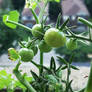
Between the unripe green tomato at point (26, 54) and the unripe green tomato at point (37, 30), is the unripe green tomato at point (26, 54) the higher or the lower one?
the lower one

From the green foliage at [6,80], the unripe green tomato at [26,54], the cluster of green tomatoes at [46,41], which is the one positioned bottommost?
the green foliage at [6,80]

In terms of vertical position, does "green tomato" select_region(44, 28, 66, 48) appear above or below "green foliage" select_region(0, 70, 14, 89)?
above

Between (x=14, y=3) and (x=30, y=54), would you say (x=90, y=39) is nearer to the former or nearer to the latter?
(x=30, y=54)

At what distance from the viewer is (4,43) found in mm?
1938

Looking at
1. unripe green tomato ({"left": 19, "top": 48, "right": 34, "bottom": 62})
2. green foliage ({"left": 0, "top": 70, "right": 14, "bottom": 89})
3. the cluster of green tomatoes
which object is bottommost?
green foliage ({"left": 0, "top": 70, "right": 14, "bottom": 89})

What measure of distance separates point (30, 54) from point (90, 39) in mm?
57

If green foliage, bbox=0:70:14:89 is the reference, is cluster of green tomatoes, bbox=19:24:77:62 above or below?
above

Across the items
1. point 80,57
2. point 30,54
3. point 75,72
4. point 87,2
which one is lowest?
point 80,57

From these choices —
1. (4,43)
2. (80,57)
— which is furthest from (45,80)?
(80,57)

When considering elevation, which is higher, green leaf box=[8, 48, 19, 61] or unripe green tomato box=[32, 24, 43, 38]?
unripe green tomato box=[32, 24, 43, 38]

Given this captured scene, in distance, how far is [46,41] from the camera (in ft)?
0.58

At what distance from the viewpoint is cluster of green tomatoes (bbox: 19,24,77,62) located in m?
0.17

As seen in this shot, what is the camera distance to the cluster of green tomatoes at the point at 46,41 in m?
0.17

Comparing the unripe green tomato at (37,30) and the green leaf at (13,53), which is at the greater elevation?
the unripe green tomato at (37,30)
